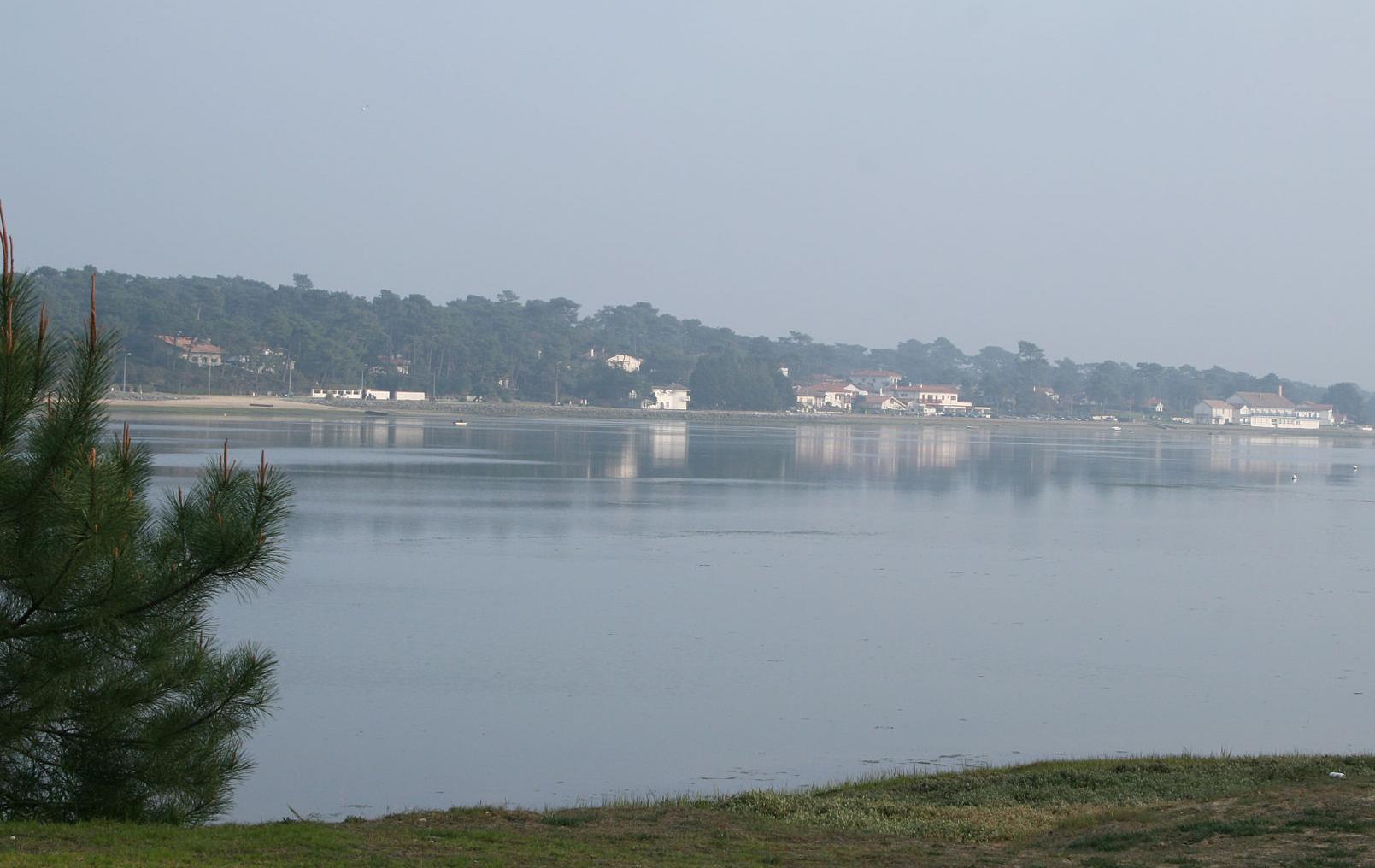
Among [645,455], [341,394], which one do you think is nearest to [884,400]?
[341,394]

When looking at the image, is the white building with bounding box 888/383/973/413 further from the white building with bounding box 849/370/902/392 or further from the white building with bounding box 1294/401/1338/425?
the white building with bounding box 1294/401/1338/425

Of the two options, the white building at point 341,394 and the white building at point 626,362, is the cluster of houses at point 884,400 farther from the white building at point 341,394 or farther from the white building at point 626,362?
the white building at point 341,394

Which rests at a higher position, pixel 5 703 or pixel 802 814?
pixel 5 703

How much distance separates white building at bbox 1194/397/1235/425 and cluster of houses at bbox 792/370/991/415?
2747 centimetres

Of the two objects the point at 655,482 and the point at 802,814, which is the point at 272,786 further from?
the point at 655,482

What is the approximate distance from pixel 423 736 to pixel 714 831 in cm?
502

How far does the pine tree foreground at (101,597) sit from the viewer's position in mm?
7473

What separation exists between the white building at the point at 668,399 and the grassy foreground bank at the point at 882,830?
428 feet

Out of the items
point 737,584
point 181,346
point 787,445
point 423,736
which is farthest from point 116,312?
point 423,736

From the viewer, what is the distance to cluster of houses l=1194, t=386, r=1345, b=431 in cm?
17562

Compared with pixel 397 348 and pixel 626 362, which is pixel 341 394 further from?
pixel 626 362

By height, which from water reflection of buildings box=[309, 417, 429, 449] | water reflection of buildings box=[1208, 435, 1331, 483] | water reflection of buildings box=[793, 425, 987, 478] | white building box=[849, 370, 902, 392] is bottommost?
water reflection of buildings box=[1208, 435, 1331, 483]

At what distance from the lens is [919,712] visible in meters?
15.1

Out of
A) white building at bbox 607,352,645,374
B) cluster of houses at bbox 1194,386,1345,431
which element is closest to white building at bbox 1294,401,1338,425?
cluster of houses at bbox 1194,386,1345,431
